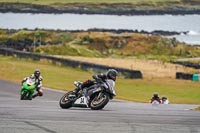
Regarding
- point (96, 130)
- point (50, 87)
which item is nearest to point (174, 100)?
point (50, 87)

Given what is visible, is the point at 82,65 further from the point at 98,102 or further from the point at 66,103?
the point at 98,102

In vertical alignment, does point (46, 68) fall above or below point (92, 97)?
below

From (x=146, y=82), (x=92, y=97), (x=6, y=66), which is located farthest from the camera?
(x=6, y=66)

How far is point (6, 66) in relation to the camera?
143ft

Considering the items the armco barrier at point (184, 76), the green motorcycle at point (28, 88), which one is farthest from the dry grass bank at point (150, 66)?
the green motorcycle at point (28, 88)

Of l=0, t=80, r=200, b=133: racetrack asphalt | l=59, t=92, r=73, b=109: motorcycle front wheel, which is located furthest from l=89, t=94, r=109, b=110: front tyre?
l=59, t=92, r=73, b=109: motorcycle front wheel

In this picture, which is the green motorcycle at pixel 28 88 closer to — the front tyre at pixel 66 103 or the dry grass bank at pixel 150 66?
the front tyre at pixel 66 103

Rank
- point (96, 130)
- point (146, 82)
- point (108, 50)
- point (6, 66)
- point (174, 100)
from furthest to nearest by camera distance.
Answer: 1. point (108, 50)
2. point (6, 66)
3. point (146, 82)
4. point (174, 100)
5. point (96, 130)

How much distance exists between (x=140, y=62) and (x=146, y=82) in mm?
15974

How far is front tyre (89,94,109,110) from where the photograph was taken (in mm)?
16828

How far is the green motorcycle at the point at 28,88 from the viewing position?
23.0 meters

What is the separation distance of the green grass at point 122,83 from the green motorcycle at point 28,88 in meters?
8.70

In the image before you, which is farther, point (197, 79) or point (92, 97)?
point (197, 79)

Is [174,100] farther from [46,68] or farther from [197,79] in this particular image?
[46,68]
